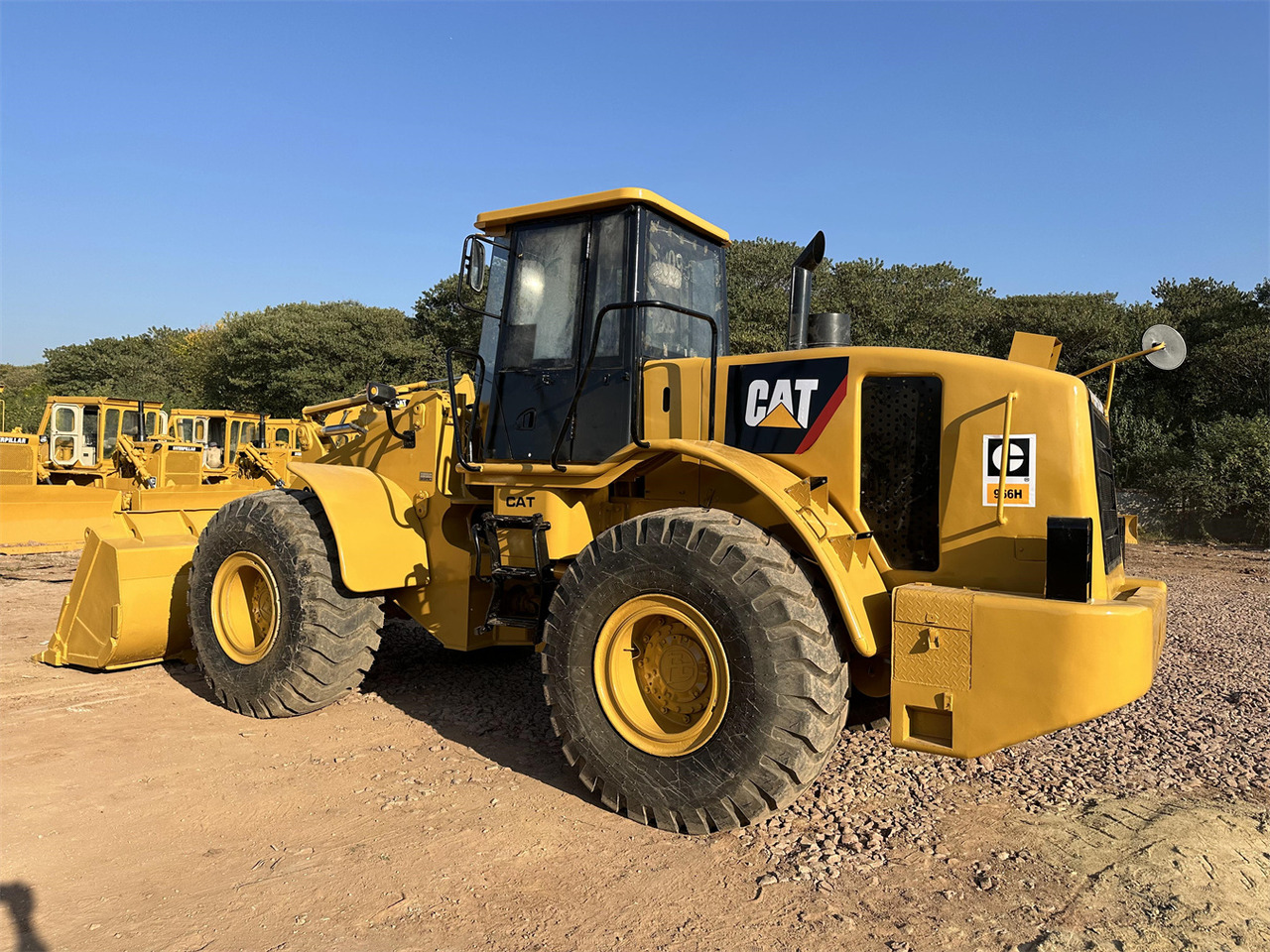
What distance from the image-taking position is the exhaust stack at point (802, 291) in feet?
14.7

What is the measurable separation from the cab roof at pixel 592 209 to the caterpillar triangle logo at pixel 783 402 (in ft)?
3.55

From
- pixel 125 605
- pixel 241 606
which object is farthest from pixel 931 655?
pixel 125 605

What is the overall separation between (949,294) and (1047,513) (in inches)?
884

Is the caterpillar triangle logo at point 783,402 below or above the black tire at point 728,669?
above

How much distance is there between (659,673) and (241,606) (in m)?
2.99

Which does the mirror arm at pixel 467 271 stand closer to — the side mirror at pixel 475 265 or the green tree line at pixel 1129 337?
the side mirror at pixel 475 265

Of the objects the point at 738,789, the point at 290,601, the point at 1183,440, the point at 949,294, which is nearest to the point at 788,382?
the point at 738,789

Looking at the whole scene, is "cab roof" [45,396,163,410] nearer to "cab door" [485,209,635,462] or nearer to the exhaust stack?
"cab door" [485,209,635,462]

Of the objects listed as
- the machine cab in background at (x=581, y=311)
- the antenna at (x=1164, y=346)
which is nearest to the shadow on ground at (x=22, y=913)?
the machine cab in background at (x=581, y=311)

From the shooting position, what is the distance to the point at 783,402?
4.00 m

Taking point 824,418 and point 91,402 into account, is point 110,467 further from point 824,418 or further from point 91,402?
point 824,418

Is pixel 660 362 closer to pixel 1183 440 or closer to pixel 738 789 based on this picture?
pixel 738 789

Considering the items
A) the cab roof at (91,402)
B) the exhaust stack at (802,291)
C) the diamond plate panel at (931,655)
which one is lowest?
the diamond plate panel at (931,655)

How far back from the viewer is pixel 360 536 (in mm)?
4914
